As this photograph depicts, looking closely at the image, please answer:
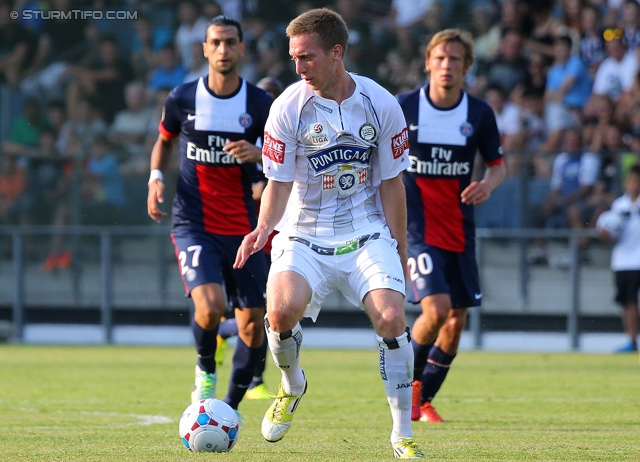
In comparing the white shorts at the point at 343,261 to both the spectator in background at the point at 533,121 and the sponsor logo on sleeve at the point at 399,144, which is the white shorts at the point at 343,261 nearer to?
the sponsor logo on sleeve at the point at 399,144

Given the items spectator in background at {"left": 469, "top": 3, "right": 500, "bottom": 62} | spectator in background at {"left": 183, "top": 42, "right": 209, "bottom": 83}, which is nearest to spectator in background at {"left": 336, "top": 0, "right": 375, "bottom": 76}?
spectator in background at {"left": 469, "top": 3, "right": 500, "bottom": 62}

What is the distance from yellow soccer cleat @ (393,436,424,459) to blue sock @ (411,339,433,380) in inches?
99.6

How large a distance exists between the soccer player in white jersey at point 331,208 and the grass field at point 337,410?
551 millimetres

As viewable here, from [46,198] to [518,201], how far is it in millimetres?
7198

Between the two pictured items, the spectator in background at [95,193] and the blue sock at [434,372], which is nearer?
the blue sock at [434,372]

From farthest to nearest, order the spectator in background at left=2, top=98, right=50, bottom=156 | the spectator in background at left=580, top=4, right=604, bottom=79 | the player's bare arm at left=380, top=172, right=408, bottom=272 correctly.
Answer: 1. the spectator in background at left=2, top=98, right=50, bottom=156
2. the spectator in background at left=580, top=4, right=604, bottom=79
3. the player's bare arm at left=380, top=172, right=408, bottom=272

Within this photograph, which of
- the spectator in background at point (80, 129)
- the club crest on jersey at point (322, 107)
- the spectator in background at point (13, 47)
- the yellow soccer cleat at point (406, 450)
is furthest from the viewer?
the spectator in background at point (13, 47)

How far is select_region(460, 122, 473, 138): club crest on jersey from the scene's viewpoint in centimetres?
812

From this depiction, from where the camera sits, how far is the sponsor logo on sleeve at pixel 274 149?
5.80 meters

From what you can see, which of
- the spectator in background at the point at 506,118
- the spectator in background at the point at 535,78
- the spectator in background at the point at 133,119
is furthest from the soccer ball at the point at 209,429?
the spectator in background at the point at 133,119

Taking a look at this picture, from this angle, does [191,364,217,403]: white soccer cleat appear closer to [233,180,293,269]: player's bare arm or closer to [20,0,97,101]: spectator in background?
[233,180,293,269]: player's bare arm

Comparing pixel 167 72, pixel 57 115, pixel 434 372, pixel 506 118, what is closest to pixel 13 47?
pixel 57 115

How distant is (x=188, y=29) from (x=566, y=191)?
812 cm

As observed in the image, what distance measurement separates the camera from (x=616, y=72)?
54.1 ft
